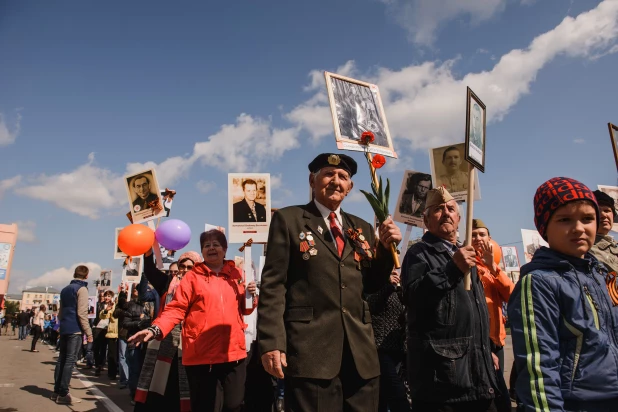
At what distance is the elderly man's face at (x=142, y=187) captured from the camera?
22.0ft

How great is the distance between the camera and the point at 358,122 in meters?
4.10

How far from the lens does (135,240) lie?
6.02m

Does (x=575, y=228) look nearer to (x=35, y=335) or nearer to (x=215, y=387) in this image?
(x=215, y=387)

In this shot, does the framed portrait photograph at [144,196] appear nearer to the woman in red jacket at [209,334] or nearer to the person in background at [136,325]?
the person in background at [136,325]

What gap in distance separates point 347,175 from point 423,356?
1236 millimetres

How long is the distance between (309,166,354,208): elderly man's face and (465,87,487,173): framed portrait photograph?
2.61ft

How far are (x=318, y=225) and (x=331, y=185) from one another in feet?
0.94

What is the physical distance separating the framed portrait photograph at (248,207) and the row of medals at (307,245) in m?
2.98

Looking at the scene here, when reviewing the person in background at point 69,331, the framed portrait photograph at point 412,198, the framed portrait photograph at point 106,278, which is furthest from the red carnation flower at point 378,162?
the framed portrait photograph at point 106,278

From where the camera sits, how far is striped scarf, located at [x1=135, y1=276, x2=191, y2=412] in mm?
5004

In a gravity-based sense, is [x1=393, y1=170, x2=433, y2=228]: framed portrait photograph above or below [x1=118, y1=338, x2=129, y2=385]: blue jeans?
above

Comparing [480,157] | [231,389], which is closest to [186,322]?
[231,389]

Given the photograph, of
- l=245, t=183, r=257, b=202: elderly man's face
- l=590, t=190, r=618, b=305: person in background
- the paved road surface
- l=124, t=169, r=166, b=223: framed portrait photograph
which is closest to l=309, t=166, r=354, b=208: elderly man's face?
A: l=590, t=190, r=618, b=305: person in background

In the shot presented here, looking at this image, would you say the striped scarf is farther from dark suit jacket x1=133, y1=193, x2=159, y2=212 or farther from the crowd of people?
dark suit jacket x1=133, y1=193, x2=159, y2=212
